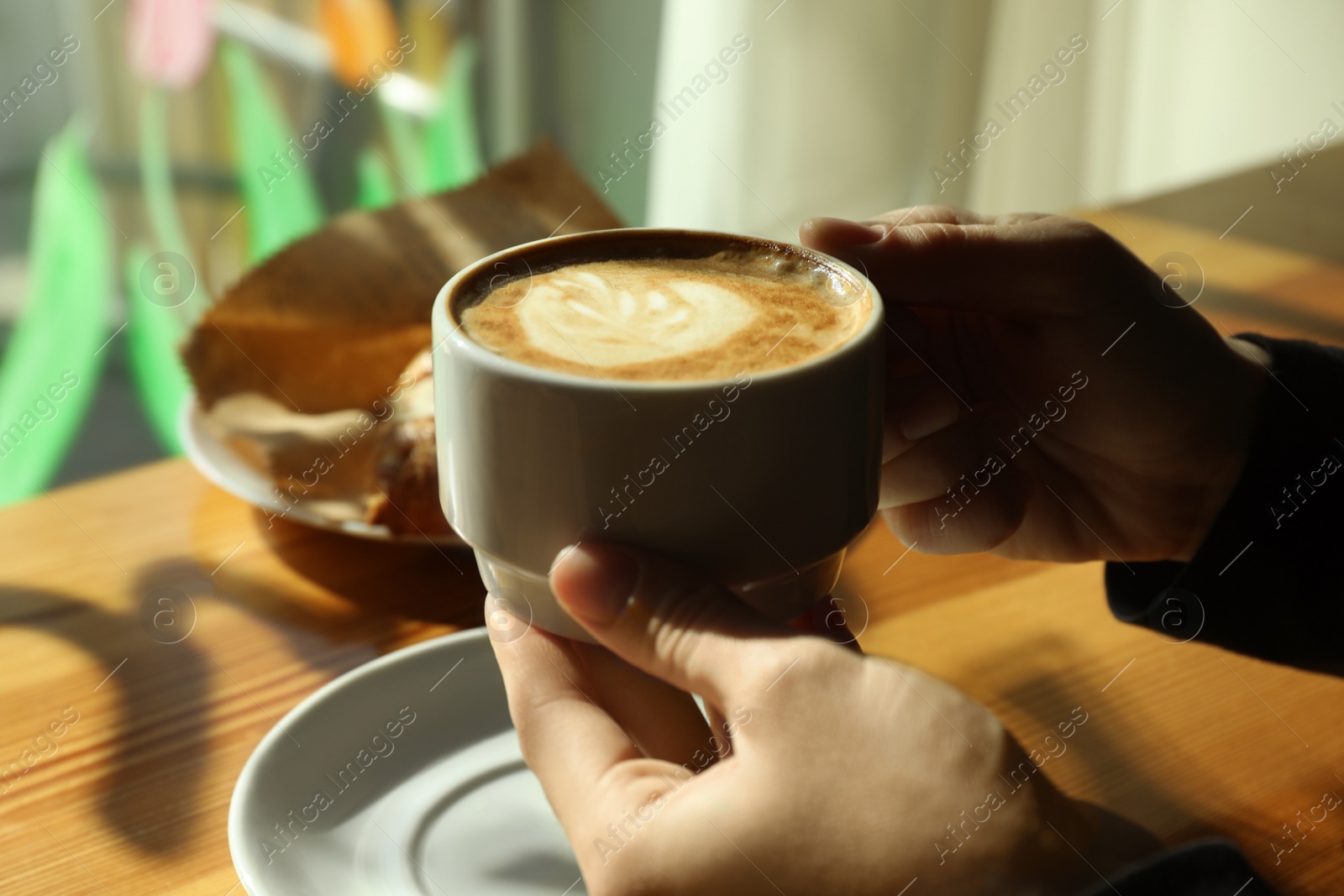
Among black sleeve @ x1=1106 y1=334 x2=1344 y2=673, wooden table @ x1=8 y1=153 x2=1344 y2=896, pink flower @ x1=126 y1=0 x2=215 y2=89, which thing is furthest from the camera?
pink flower @ x1=126 y1=0 x2=215 y2=89

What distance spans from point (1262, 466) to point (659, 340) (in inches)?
16.7

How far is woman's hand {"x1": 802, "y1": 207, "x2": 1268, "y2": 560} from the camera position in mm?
626

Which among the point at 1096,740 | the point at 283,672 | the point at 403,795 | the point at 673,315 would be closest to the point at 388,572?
the point at 283,672

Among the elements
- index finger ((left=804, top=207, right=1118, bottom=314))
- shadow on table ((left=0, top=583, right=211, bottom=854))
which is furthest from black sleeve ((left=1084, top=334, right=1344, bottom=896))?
shadow on table ((left=0, top=583, right=211, bottom=854))

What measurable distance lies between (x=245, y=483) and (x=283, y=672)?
181 mm

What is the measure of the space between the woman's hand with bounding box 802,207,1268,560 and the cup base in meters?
0.20

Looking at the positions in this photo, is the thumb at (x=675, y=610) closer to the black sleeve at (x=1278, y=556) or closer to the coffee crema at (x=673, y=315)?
the coffee crema at (x=673, y=315)

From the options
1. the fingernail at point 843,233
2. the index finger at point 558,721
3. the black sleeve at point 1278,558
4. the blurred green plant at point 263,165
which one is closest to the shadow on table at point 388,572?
the index finger at point 558,721

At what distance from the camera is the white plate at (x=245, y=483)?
0.73 m

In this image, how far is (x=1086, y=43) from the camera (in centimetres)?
197

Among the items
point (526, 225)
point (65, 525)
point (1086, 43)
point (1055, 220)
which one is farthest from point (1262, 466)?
point (1086, 43)

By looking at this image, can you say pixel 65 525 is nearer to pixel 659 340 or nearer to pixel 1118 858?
pixel 659 340

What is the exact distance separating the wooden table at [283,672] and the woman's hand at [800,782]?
0.17 m

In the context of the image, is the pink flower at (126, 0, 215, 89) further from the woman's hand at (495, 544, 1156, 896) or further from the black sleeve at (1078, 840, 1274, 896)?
the black sleeve at (1078, 840, 1274, 896)
